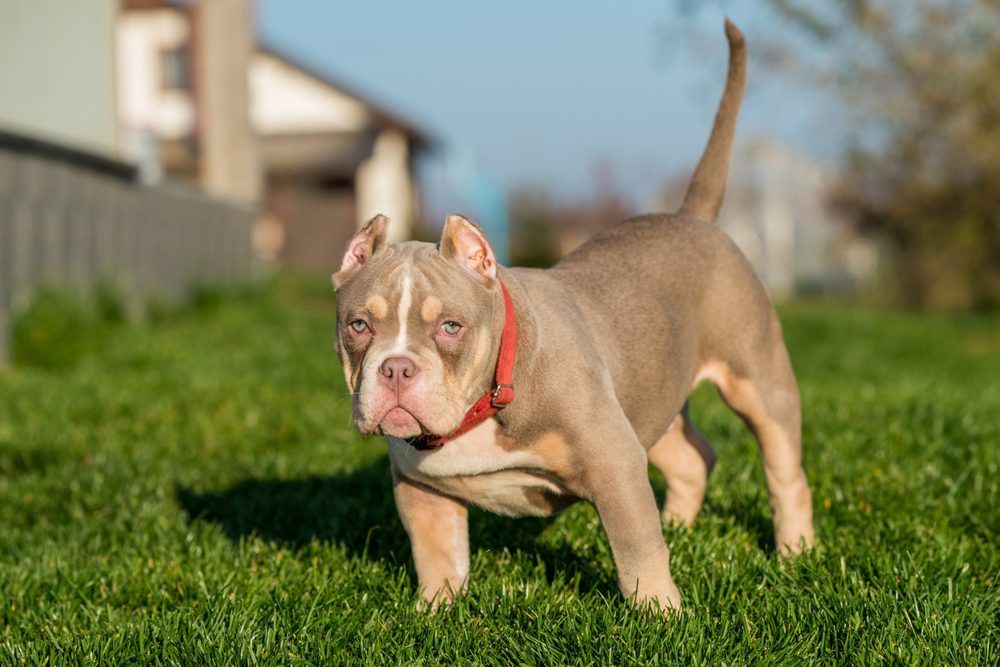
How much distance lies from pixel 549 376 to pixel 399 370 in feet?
1.61

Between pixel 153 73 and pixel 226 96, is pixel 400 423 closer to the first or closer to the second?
pixel 226 96

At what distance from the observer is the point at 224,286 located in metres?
12.6

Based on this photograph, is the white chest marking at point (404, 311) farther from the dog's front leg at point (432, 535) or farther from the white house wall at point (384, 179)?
the white house wall at point (384, 179)

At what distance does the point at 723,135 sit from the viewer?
447 centimetres

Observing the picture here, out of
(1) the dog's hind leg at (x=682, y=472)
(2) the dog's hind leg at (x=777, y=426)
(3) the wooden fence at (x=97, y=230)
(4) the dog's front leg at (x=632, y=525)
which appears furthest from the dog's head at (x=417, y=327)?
(3) the wooden fence at (x=97, y=230)

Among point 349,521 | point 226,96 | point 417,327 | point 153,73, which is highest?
point 417,327

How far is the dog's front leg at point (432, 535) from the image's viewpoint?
359cm

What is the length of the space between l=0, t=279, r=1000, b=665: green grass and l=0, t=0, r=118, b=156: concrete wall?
8.64 ft

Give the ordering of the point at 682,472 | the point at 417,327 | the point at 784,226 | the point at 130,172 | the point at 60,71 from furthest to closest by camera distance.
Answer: the point at 784,226 < the point at 130,172 < the point at 60,71 < the point at 682,472 < the point at 417,327

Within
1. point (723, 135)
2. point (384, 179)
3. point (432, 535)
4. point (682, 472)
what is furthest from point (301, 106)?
point (432, 535)

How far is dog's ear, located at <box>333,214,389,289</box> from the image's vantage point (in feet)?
10.9

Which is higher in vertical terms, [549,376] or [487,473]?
[549,376]

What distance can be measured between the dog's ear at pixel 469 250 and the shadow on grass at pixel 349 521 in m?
1.05

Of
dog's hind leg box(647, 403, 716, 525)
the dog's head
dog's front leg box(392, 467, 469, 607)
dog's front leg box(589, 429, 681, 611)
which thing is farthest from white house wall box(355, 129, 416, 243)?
dog's front leg box(589, 429, 681, 611)
